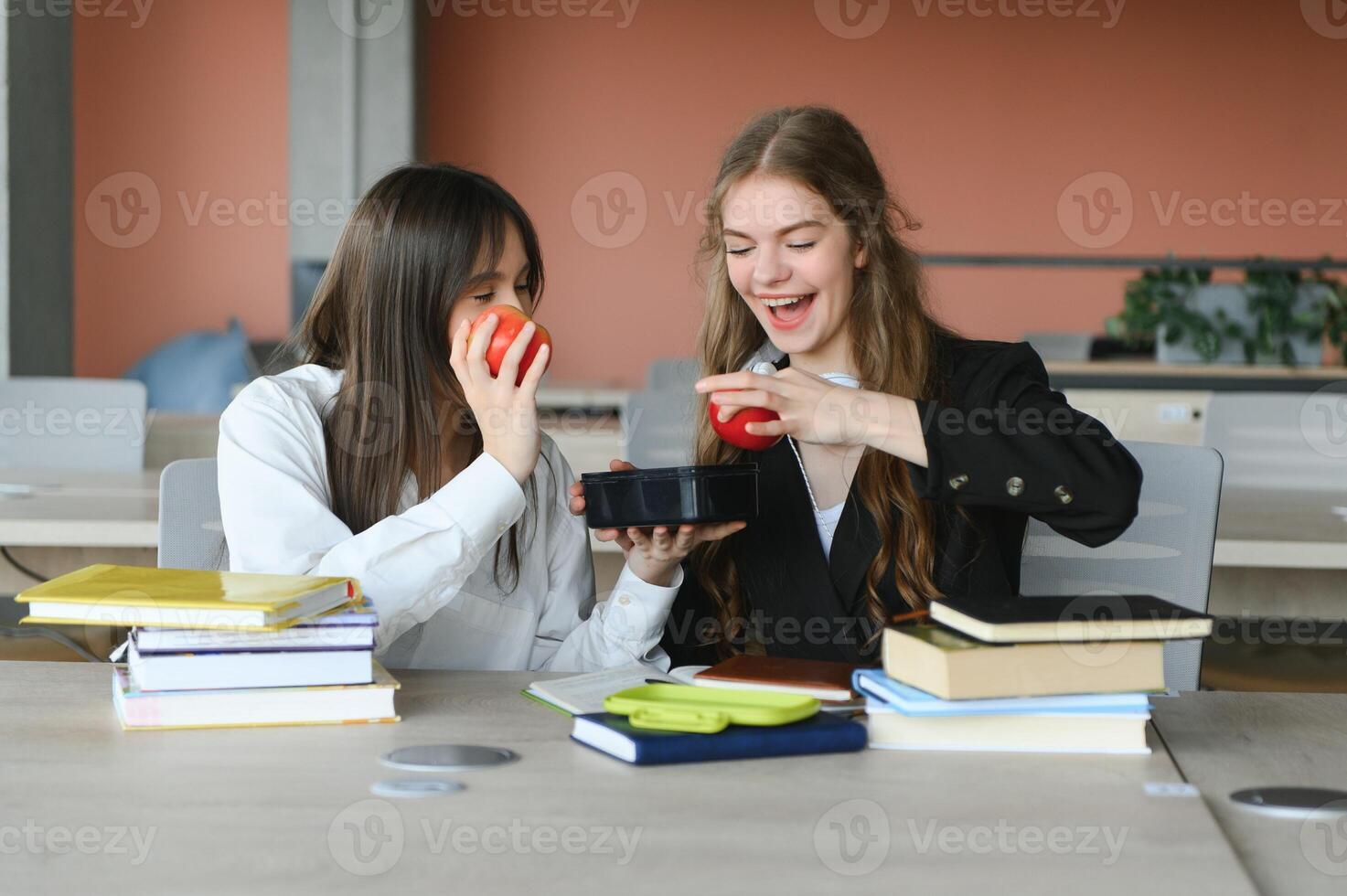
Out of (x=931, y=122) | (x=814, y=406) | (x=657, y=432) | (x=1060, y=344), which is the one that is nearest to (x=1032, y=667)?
(x=814, y=406)

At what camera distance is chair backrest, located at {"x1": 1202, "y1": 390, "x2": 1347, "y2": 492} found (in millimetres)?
2670

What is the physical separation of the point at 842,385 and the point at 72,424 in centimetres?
199

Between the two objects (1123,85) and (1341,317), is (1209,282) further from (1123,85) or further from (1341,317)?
(1123,85)

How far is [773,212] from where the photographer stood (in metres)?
1.52

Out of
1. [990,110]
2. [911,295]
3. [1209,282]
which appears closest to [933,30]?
[990,110]

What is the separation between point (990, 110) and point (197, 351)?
3.71m

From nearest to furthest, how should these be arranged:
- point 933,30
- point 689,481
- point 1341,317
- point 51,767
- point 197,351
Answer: point 51,767, point 689,481, point 1341,317, point 197,351, point 933,30

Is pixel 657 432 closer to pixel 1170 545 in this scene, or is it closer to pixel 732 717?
pixel 1170 545

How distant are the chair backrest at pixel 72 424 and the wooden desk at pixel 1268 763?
7.29ft

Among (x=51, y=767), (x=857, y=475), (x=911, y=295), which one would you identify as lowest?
(x=51, y=767)

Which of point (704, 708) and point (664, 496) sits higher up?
point (664, 496)

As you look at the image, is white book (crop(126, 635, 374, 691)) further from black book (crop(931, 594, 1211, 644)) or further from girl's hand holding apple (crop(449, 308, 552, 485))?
black book (crop(931, 594, 1211, 644))

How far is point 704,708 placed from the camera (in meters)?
1.05

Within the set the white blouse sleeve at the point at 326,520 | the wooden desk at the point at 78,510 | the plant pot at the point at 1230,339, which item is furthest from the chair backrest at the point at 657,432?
the plant pot at the point at 1230,339
